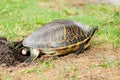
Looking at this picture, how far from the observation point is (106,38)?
7602 millimetres

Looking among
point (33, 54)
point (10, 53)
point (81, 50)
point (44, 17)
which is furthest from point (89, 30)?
point (44, 17)

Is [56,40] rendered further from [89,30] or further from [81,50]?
[89,30]

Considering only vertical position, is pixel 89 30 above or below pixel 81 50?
above

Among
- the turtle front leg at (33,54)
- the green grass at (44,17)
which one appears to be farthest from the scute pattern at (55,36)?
the green grass at (44,17)

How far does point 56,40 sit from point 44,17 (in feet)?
8.71

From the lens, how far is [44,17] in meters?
9.03

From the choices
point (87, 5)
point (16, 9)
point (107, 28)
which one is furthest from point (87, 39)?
point (87, 5)

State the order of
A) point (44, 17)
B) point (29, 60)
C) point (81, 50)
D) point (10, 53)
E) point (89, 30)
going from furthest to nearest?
point (44, 17) < point (89, 30) < point (81, 50) < point (10, 53) < point (29, 60)

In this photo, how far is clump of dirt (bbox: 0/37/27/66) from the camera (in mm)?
6367

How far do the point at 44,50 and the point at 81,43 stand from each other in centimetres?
66

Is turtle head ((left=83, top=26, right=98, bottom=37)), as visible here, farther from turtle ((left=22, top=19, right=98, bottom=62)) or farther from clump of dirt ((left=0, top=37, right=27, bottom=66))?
clump of dirt ((left=0, top=37, right=27, bottom=66))

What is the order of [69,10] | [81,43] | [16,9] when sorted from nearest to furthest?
[81,43] < [16,9] < [69,10]

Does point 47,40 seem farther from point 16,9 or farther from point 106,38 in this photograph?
point 16,9

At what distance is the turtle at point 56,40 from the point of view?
21.0 feet
